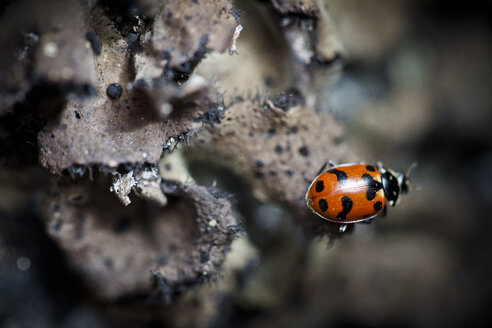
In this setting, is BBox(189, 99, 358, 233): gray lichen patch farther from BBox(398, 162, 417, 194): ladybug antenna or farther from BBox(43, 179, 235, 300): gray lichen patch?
BBox(398, 162, 417, 194): ladybug antenna

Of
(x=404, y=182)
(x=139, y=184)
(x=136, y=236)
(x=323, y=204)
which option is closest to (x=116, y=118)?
(x=139, y=184)

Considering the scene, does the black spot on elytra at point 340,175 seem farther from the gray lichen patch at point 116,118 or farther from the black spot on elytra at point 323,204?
the gray lichen patch at point 116,118

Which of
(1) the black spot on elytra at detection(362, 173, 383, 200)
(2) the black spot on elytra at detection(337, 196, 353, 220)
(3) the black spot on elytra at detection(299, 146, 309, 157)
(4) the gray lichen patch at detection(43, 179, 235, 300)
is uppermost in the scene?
(3) the black spot on elytra at detection(299, 146, 309, 157)

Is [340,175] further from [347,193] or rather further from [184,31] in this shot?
[184,31]

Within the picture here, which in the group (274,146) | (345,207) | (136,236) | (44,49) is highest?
(44,49)

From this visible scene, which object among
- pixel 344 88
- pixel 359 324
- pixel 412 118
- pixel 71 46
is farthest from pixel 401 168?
pixel 71 46

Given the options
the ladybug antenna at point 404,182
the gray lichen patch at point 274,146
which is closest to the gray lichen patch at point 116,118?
the gray lichen patch at point 274,146

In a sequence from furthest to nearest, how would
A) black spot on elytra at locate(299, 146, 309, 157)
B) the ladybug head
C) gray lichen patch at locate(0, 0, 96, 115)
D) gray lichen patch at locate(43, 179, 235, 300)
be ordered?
the ladybug head → black spot on elytra at locate(299, 146, 309, 157) → gray lichen patch at locate(43, 179, 235, 300) → gray lichen patch at locate(0, 0, 96, 115)

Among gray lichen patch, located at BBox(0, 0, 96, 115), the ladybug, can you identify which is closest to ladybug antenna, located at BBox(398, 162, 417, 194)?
the ladybug
